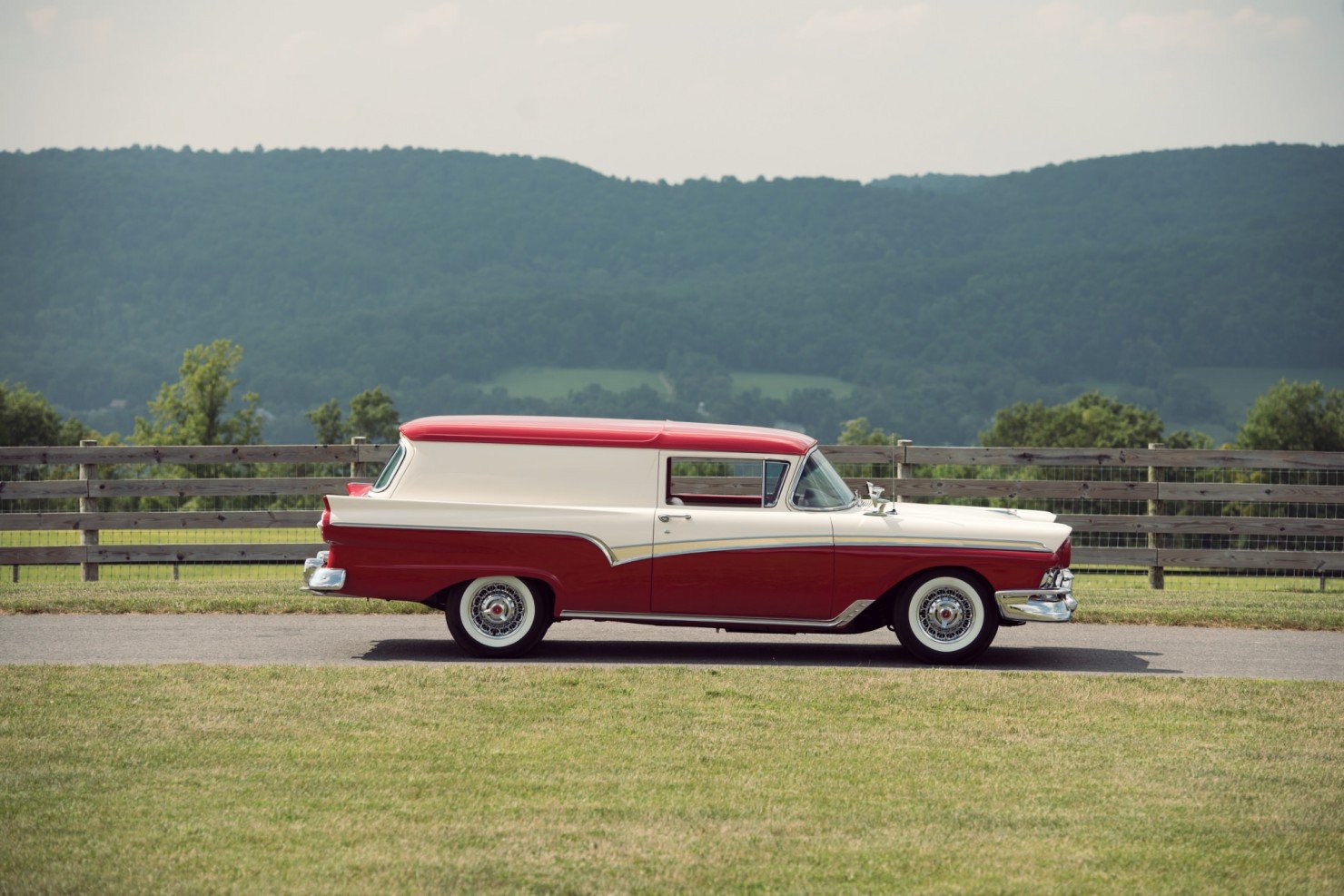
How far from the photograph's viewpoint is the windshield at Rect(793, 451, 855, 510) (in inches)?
391

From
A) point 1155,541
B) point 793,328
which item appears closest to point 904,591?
point 1155,541

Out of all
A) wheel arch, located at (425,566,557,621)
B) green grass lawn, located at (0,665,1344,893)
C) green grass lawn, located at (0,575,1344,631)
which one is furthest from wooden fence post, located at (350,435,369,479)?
green grass lawn, located at (0,665,1344,893)

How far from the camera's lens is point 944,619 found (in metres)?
9.91

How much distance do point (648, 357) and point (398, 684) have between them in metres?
166

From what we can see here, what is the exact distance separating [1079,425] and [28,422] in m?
77.7

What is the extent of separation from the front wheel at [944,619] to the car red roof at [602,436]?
1.35 meters

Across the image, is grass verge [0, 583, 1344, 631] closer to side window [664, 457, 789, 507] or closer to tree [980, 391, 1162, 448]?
side window [664, 457, 789, 507]

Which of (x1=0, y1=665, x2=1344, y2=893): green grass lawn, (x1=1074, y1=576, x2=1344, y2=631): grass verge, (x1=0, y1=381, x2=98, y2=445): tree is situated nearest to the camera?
(x1=0, y1=665, x2=1344, y2=893): green grass lawn

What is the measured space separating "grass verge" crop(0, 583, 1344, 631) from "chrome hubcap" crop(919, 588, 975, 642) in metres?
3.10

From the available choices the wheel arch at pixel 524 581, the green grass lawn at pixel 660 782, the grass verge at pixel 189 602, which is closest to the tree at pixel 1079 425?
the grass verge at pixel 189 602

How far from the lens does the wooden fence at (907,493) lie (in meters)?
15.5

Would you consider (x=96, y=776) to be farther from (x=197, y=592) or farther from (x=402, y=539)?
(x=197, y=592)

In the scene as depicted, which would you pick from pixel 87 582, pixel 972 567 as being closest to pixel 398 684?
pixel 972 567

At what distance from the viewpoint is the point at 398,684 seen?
8711 mm
